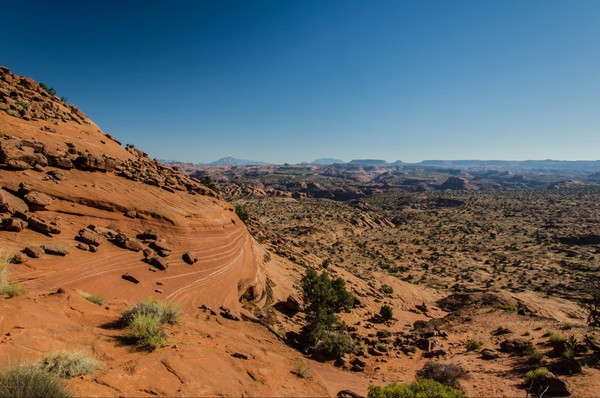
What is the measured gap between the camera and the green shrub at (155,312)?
9.29 m

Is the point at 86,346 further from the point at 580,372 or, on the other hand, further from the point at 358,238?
the point at 358,238

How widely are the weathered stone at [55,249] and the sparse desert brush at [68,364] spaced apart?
7.22 meters

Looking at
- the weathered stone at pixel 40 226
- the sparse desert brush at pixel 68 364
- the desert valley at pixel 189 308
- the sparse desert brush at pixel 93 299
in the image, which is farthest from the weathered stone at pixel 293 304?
the sparse desert brush at pixel 68 364

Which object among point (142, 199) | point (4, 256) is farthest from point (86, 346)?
point (142, 199)

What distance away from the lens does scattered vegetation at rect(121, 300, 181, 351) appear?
27.2 feet

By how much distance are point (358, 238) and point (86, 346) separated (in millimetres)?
67708

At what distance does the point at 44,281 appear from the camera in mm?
10680

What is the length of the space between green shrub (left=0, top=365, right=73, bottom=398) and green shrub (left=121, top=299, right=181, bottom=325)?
11.5 ft

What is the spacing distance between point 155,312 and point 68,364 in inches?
125

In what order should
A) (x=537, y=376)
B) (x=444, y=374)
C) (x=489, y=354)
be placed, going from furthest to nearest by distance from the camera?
(x=489, y=354), (x=444, y=374), (x=537, y=376)

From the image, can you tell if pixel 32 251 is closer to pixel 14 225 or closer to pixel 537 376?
pixel 14 225

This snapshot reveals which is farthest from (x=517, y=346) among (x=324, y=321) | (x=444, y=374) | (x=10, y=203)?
(x=10, y=203)

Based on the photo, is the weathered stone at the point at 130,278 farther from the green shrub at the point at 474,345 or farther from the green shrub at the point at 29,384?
the green shrub at the point at 474,345

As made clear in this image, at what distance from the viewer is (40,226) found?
42.3 feet
